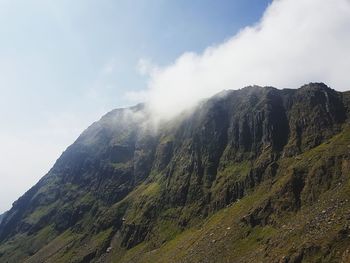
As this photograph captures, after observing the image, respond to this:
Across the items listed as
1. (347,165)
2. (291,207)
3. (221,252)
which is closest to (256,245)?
(221,252)

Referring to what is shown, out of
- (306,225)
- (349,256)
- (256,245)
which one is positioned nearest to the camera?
(349,256)

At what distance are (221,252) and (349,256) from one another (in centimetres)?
5938

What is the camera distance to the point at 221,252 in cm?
16162

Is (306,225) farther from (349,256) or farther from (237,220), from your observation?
(237,220)

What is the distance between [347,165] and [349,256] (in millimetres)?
64708

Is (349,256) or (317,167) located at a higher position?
(317,167)

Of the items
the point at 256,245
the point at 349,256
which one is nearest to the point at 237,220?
A: the point at 256,245

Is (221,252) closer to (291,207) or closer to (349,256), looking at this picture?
(291,207)

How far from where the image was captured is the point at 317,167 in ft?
591

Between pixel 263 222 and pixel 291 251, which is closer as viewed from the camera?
pixel 291 251

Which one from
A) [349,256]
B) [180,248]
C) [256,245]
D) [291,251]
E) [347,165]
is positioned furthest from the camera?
[180,248]

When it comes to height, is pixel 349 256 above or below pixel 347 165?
below

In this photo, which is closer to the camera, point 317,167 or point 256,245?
point 256,245

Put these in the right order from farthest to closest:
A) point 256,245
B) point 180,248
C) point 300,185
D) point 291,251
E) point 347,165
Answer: point 180,248, point 300,185, point 347,165, point 256,245, point 291,251
